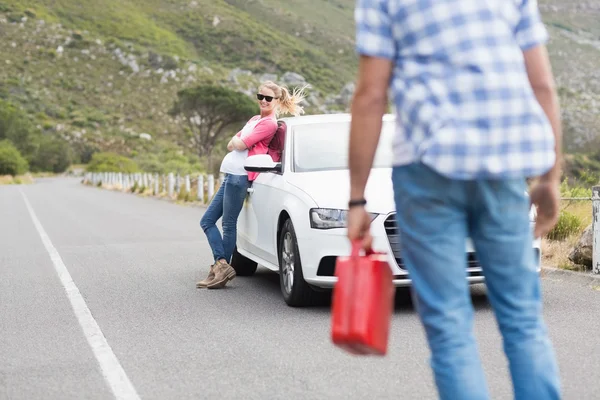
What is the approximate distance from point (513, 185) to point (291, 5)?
133m

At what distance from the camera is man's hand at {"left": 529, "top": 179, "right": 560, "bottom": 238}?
3113mm

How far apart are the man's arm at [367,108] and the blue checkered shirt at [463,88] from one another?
40 mm

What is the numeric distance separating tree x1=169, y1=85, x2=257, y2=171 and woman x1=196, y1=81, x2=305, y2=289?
57.2 metres

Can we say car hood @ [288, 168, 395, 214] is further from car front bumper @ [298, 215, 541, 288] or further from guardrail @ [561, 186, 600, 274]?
guardrail @ [561, 186, 600, 274]

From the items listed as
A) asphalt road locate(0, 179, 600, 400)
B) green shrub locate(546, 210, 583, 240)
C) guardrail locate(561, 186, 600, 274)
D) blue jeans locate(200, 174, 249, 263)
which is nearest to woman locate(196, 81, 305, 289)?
blue jeans locate(200, 174, 249, 263)

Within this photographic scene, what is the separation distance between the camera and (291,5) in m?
133

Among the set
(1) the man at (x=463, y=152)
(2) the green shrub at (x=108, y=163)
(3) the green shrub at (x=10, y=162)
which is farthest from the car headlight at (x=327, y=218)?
(3) the green shrub at (x=10, y=162)

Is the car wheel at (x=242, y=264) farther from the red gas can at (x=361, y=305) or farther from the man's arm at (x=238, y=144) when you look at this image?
the red gas can at (x=361, y=305)

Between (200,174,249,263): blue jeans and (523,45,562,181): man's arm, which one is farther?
(200,174,249,263): blue jeans

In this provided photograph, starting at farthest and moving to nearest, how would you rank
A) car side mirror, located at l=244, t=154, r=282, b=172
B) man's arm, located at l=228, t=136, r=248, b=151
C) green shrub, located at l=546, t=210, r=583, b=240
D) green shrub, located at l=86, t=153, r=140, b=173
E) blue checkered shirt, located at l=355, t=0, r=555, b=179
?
green shrub, located at l=86, t=153, r=140, b=173 → green shrub, located at l=546, t=210, r=583, b=240 → man's arm, located at l=228, t=136, r=248, b=151 → car side mirror, located at l=244, t=154, r=282, b=172 → blue checkered shirt, located at l=355, t=0, r=555, b=179

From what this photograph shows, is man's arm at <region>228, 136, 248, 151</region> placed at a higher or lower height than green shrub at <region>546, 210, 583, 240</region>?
higher

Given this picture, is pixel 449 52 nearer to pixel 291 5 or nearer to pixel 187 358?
pixel 187 358

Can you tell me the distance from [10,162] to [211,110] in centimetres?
3164

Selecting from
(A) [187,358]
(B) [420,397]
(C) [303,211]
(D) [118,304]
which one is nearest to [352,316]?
(B) [420,397]
